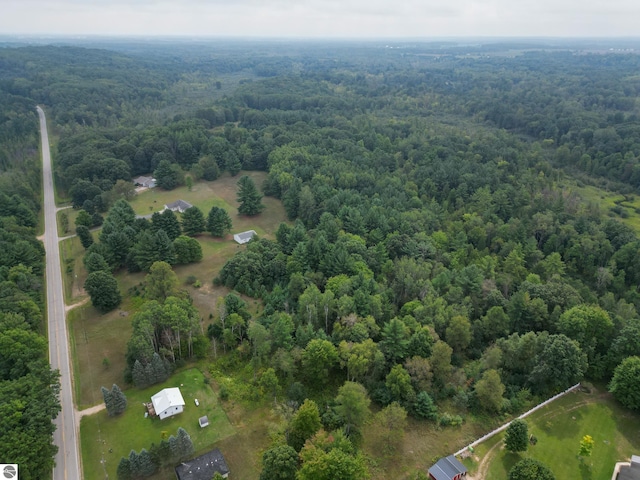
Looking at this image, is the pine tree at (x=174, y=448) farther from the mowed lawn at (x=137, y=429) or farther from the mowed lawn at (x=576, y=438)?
the mowed lawn at (x=576, y=438)

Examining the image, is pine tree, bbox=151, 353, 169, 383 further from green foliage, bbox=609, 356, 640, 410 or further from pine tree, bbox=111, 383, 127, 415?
green foliage, bbox=609, 356, 640, 410

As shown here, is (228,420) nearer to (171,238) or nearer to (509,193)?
(171,238)

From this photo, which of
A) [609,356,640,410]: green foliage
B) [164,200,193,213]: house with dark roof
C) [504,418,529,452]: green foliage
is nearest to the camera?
[504,418,529,452]: green foliage

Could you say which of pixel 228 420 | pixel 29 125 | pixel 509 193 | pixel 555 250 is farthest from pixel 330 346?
pixel 29 125

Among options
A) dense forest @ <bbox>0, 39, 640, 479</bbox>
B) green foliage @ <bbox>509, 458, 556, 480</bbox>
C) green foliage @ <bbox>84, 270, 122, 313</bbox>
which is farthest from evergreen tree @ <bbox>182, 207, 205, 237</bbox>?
green foliage @ <bbox>509, 458, 556, 480</bbox>

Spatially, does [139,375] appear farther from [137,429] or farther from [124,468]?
[124,468]

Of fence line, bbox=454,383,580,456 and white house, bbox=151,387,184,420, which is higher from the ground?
fence line, bbox=454,383,580,456

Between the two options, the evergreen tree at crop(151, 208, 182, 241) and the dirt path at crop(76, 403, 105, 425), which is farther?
the evergreen tree at crop(151, 208, 182, 241)
